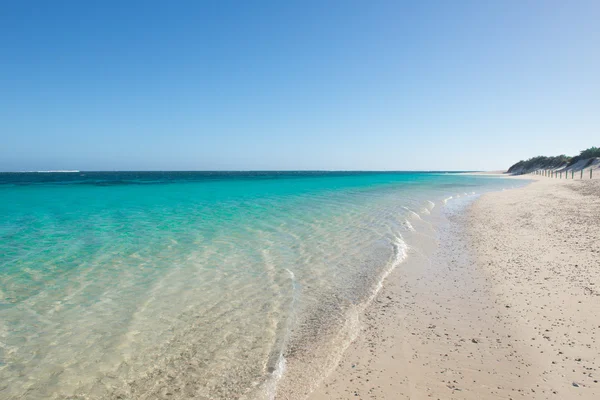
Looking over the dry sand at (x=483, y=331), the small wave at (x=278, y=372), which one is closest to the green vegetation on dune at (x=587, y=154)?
the dry sand at (x=483, y=331)

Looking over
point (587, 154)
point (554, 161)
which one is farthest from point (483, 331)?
point (554, 161)

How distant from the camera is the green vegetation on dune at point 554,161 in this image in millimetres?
67025

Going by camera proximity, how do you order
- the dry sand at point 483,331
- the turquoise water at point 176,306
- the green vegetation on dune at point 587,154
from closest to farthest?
the dry sand at point 483,331 < the turquoise water at point 176,306 < the green vegetation on dune at point 587,154

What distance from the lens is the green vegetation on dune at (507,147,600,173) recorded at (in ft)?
220

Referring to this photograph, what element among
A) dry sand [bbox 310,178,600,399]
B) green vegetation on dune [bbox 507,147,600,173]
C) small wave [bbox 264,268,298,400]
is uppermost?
green vegetation on dune [bbox 507,147,600,173]

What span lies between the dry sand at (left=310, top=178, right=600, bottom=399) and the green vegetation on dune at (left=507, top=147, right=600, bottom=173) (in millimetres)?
75366

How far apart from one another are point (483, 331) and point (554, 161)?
104787 millimetres

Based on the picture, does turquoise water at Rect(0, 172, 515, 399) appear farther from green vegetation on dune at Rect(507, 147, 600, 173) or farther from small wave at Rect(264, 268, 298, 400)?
green vegetation on dune at Rect(507, 147, 600, 173)

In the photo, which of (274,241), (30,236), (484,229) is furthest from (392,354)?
(30,236)

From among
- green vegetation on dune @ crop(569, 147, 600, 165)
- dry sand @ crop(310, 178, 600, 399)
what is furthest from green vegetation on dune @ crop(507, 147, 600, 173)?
dry sand @ crop(310, 178, 600, 399)

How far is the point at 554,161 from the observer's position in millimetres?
88000

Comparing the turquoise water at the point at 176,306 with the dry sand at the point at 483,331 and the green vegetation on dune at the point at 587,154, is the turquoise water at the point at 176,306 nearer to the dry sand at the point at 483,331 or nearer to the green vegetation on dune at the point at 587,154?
the dry sand at the point at 483,331

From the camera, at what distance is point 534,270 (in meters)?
8.29

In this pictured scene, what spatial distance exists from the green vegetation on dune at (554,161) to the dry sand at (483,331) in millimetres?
75366
